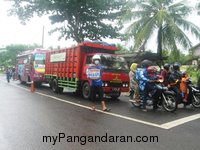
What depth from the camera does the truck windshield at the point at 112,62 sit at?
1361 cm

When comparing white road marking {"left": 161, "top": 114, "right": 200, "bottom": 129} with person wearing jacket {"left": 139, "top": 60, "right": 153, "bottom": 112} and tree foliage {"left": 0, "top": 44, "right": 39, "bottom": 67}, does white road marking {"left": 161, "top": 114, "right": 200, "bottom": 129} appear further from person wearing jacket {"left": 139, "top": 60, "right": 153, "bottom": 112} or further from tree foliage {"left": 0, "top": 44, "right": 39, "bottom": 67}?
tree foliage {"left": 0, "top": 44, "right": 39, "bottom": 67}

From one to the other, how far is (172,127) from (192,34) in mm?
15062

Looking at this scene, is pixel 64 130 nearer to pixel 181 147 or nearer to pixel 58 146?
pixel 58 146

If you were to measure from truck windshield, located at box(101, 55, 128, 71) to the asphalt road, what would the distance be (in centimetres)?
345

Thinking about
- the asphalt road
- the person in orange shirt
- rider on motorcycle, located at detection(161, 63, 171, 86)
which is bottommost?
the asphalt road

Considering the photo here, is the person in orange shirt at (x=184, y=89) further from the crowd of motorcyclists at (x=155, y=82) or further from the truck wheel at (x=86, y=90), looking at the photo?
the truck wheel at (x=86, y=90)

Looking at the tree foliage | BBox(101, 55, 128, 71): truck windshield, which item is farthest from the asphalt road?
the tree foliage

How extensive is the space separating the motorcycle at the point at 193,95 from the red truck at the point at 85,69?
356 centimetres

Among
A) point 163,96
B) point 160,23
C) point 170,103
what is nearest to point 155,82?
point 163,96

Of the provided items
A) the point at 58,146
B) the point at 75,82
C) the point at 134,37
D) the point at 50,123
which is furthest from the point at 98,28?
the point at 58,146

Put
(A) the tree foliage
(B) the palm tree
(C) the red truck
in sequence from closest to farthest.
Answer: (C) the red truck → (B) the palm tree → (A) the tree foliage

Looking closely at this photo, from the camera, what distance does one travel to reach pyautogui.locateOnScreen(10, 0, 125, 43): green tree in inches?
956

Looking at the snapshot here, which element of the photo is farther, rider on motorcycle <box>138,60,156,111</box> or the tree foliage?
→ the tree foliage

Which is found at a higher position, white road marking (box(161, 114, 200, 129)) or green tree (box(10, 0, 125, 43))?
green tree (box(10, 0, 125, 43))
